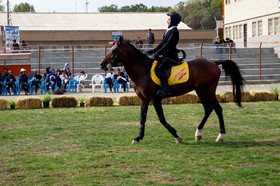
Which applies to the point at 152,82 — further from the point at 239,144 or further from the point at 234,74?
the point at 239,144

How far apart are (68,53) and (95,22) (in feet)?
89.5

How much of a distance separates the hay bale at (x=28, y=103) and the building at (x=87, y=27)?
3694cm

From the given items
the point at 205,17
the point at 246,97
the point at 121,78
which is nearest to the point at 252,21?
the point at 121,78

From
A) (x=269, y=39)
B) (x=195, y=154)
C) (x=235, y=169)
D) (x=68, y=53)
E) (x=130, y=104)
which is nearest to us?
(x=235, y=169)

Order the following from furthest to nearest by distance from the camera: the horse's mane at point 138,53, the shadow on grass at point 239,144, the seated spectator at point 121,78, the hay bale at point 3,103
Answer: the seated spectator at point 121,78 → the hay bale at point 3,103 → the horse's mane at point 138,53 → the shadow on grass at point 239,144

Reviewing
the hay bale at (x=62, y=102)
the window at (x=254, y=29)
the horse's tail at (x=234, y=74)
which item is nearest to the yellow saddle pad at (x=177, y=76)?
the horse's tail at (x=234, y=74)

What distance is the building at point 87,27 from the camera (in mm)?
56125

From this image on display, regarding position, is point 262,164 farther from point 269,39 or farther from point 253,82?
point 269,39

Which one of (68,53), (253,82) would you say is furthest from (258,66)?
(68,53)

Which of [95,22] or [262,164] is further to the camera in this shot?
[95,22]

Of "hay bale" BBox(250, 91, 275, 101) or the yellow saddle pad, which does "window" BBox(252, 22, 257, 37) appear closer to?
"hay bale" BBox(250, 91, 275, 101)

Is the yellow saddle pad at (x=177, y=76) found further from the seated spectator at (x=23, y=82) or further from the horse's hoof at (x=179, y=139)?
the seated spectator at (x=23, y=82)

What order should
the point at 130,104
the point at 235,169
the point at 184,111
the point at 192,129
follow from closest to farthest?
the point at 235,169 < the point at 192,129 < the point at 184,111 < the point at 130,104

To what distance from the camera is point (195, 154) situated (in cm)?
869
